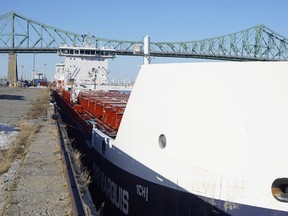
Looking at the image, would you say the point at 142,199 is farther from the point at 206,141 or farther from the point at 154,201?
the point at 206,141

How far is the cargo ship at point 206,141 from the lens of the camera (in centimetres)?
470

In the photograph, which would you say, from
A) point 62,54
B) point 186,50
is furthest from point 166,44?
point 62,54

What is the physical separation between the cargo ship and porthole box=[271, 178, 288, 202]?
0.5 inches

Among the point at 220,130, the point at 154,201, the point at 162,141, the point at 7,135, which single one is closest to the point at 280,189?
the point at 220,130

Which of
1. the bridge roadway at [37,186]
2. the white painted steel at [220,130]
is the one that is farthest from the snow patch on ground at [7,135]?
the white painted steel at [220,130]

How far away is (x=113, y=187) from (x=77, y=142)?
568cm

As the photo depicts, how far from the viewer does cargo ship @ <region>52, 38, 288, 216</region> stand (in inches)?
185

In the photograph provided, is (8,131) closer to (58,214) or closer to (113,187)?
(113,187)

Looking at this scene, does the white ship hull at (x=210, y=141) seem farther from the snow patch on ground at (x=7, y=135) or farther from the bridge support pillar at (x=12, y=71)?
the bridge support pillar at (x=12, y=71)

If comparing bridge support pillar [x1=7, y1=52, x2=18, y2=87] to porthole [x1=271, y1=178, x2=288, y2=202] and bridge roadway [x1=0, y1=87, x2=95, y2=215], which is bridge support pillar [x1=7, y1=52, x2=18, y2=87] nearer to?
bridge roadway [x1=0, y1=87, x2=95, y2=215]

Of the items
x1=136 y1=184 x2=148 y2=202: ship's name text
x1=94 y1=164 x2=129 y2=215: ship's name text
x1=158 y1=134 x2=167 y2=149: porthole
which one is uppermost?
x1=158 y1=134 x2=167 y2=149: porthole

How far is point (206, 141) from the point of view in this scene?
16.9ft

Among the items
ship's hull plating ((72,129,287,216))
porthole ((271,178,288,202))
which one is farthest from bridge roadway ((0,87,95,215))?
porthole ((271,178,288,202))

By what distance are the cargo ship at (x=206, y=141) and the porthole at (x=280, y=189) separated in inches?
0.5
